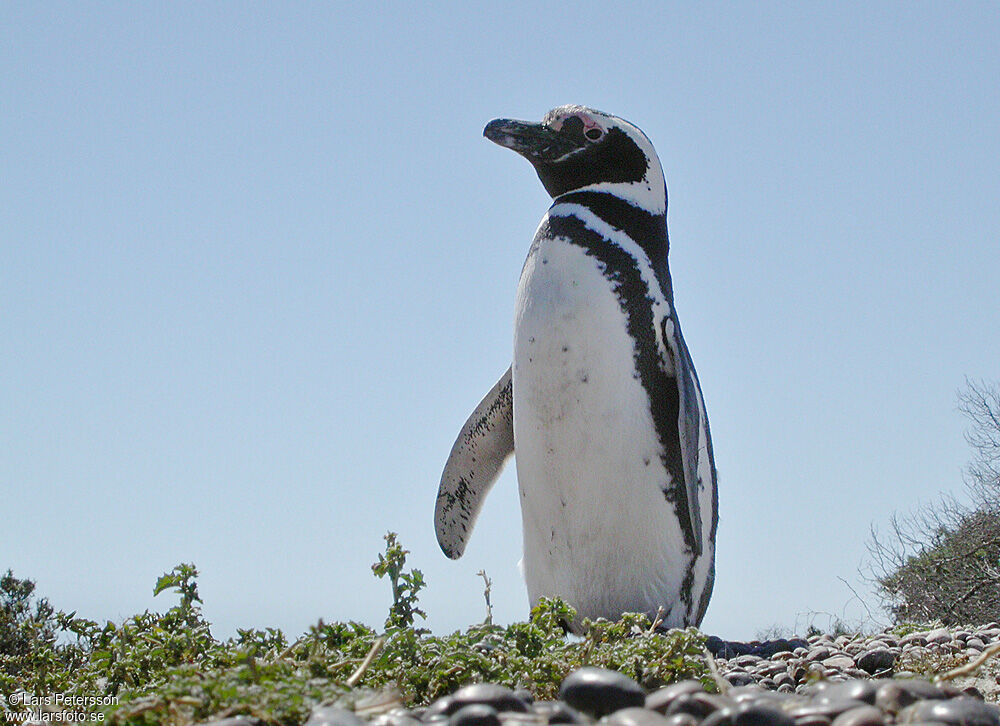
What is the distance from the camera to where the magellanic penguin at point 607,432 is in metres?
4.89

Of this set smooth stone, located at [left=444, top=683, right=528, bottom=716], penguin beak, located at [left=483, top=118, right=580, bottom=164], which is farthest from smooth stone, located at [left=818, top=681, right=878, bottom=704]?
penguin beak, located at [left=483, top=118, right=580, bottom=164]

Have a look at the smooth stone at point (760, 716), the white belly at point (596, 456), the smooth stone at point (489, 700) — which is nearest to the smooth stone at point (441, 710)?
the smooth stone at point (489, 700)

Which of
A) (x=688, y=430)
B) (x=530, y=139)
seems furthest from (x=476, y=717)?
(x=530, y=139)

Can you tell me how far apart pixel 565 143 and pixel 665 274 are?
872mm

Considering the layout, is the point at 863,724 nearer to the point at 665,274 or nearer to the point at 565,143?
the point at 665,274

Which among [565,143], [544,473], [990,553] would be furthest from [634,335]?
[990,553]

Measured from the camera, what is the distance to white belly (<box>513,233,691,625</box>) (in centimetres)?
489

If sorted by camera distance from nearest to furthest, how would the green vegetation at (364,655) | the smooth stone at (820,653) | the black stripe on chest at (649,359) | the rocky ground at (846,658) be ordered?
the green vegetation at (364,655) → the rocky ground at (846,658) → the smooth stone at (820,653) → the black stripe on chest at (649,359)

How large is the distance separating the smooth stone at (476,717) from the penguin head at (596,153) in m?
3.95

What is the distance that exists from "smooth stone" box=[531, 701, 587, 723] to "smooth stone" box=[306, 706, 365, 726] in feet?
1.05

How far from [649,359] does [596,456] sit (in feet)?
1.74

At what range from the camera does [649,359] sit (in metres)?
5.03

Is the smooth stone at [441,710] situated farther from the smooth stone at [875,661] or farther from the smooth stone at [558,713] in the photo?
the smooth stone at [875,661]

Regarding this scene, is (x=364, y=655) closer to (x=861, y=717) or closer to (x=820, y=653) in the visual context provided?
(x=861, y=717)
